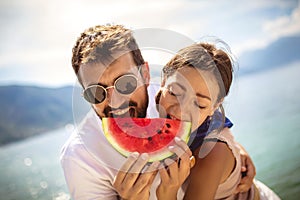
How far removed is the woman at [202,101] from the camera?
65.2 inches

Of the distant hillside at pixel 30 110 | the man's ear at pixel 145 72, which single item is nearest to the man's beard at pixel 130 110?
the man's ear at pixel 145 72

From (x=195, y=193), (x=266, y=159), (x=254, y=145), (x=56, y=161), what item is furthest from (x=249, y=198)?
(x=56, y=161)

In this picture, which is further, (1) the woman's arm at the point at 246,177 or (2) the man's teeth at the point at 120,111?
(1) the woman's arm at the point at 246,177

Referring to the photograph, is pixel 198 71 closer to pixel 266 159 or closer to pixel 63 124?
pixel 266 159

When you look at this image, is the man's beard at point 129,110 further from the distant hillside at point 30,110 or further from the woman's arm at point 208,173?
the distant hillside at point 30,110

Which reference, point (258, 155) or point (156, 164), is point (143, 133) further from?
point (258, 155)

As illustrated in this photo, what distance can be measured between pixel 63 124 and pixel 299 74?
685 cm

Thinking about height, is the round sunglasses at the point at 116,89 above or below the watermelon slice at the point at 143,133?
above

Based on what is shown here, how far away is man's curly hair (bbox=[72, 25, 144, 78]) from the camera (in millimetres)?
1494

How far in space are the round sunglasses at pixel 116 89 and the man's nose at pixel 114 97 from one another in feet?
0.04

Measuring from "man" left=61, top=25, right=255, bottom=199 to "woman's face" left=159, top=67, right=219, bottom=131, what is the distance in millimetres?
120

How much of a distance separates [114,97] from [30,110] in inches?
356

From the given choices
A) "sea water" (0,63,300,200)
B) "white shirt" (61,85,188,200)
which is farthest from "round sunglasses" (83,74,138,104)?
"sea water" (0,63,300,200)

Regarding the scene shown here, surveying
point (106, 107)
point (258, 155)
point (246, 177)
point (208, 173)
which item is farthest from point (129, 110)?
point (258, 155)
